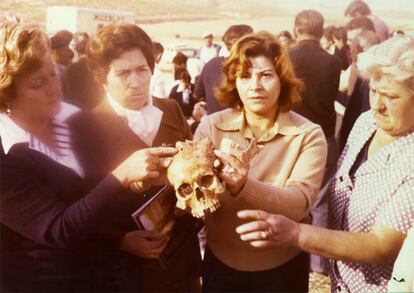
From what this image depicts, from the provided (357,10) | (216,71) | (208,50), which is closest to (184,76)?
(216,71)

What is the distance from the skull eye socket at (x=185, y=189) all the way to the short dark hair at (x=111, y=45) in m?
0.41

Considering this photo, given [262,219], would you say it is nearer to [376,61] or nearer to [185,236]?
[185,236]

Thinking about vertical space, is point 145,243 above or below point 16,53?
below

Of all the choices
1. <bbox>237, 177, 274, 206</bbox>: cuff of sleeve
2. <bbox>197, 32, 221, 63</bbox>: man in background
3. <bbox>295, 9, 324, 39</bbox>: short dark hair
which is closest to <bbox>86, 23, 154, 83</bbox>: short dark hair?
<bbox>237, 177, 274, 206</bbox>: cuff of sleeve

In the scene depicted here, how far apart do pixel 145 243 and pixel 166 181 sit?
9.1 inches

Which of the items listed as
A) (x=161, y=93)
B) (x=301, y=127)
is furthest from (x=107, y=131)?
(x=161, y=93)

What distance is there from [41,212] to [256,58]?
72cm

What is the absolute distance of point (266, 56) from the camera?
150 centimetres

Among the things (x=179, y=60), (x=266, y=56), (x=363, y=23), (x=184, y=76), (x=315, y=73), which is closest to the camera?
(x=266, y=56)

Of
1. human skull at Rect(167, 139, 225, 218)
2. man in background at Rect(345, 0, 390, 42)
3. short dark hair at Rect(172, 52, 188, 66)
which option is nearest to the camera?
human skull at Rect(167, 139, 225, 218)

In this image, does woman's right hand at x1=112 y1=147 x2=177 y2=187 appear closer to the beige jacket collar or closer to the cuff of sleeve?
the cuff of sleeve

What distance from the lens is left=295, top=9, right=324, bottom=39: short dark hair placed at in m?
2.94

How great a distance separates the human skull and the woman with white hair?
9 cm

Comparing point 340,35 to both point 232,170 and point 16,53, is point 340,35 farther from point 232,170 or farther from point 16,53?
point 16,53
